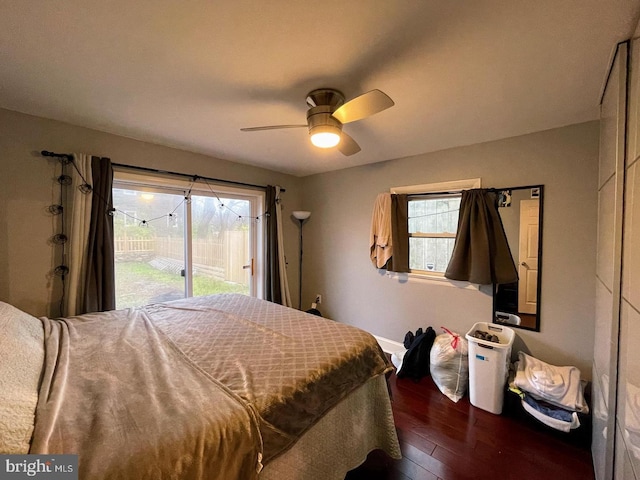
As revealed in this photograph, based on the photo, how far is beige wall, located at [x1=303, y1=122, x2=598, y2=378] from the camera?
204cm

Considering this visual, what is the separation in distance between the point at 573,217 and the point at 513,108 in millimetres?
1032

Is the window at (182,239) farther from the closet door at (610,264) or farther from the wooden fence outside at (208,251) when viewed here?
the closet door at (610,264)

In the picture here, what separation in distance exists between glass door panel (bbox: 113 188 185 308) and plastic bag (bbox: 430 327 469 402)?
2778 millimetres

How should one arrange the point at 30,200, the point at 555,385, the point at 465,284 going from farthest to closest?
the point at 465,284
the point at 30,200
the point at 555,385

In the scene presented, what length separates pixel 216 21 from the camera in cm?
111

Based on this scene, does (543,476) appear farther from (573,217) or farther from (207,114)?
(207,114)

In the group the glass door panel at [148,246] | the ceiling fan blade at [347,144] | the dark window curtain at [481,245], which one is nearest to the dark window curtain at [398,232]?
the dark window curtain at [481,245]

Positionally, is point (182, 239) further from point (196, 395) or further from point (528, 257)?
point (528, 257)

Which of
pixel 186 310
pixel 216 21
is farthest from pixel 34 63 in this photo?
pixel 186 310

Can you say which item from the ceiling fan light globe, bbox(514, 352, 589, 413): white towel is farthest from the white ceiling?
bbox(514, 352, 589, 413): white towel

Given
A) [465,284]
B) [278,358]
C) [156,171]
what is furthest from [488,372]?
[156,171]

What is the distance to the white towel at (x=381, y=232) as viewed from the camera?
9.96ft

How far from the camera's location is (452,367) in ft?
7.65

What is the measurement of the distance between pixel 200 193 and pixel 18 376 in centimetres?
231
